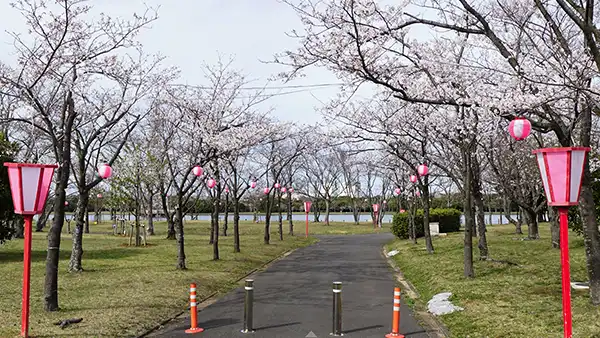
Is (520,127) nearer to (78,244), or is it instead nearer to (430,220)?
(78,244)

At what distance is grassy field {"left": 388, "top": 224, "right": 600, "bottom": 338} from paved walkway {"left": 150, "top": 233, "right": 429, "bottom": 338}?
89 centimetres

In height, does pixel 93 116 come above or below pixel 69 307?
above

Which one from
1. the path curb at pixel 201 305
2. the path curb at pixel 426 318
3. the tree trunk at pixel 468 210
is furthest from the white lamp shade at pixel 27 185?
the tree trunk at pixel 468 210

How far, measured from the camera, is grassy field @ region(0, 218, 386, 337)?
332 inches

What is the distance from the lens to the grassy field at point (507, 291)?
7820 mm

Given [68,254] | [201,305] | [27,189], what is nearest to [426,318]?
[201,305]

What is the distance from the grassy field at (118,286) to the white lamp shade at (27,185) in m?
1.93

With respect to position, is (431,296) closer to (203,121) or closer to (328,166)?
(203,121)

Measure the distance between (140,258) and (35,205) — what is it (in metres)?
11.9

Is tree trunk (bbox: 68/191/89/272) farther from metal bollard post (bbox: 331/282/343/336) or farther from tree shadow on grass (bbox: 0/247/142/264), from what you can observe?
metal bollard post (bbox: 331/282/343/336)

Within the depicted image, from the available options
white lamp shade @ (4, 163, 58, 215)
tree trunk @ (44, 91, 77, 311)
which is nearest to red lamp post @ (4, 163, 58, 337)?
white lamp shade @ (4, 163, 58, 215)

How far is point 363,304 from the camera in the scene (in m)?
10.7

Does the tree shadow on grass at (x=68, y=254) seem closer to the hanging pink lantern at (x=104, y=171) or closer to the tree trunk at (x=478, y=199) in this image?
the hanging pink lantern at (x=104, y=171)

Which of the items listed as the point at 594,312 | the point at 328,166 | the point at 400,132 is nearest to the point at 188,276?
the point at 400,132
